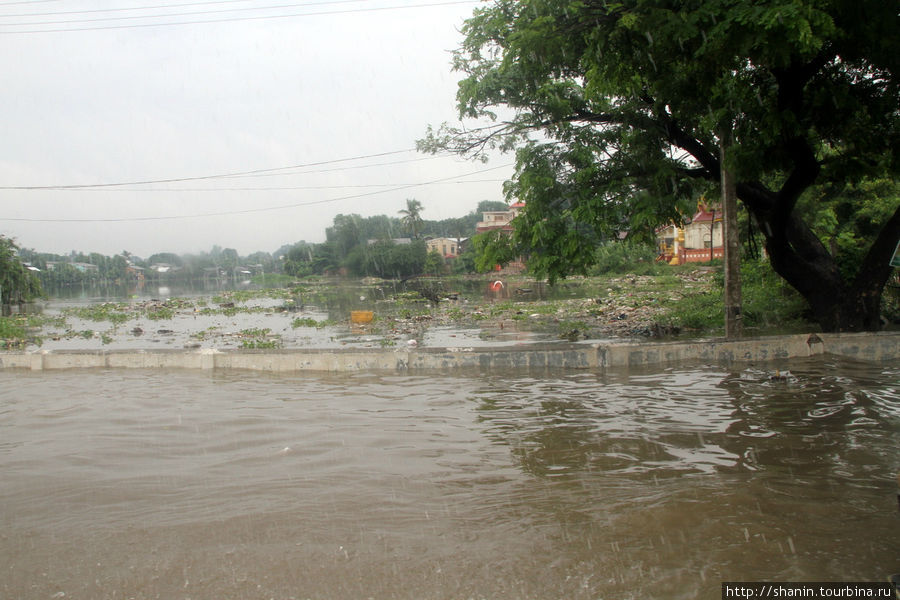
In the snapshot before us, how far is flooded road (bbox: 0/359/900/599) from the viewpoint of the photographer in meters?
3.50

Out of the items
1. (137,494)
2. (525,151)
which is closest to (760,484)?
(137,494)

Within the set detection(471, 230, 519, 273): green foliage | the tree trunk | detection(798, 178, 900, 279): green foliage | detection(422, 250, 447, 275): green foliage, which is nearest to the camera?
the tree trunk

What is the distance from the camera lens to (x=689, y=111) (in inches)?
433

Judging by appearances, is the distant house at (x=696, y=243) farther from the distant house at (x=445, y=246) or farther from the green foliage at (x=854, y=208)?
the distant house at (x=445, y=246)

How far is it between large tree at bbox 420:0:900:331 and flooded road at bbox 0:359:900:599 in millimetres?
3908

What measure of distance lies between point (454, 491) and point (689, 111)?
8.90 m

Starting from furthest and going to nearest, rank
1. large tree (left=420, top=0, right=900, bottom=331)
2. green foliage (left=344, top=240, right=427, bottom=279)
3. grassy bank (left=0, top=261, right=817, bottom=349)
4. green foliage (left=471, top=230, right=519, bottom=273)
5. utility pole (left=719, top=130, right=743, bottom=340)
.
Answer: green foliage (left=344, top=240, right=427, bottom=279)
grassy bank (left=0, top=261, right=817, bottom=349)
green foliage (left=471, top=230, right=519, bottom=273)
utility pole (left=719, top=130, right=743, bottom=340)
large tree (left=420, top=0, right=900, bottom=331)

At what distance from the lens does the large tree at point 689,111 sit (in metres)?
6.88

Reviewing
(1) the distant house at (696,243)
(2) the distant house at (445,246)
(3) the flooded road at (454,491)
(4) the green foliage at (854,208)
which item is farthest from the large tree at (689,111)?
(2) the distant house at (445,246)

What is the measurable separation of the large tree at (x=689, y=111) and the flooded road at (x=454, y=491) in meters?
3.91

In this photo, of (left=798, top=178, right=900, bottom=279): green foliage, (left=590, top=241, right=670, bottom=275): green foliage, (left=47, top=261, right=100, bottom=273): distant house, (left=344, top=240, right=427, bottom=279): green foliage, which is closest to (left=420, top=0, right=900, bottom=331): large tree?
(left=798, top=178, right=900, bottom=279): green foliage

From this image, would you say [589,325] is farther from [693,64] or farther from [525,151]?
[693,64]

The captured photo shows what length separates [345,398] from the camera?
8.22 meters

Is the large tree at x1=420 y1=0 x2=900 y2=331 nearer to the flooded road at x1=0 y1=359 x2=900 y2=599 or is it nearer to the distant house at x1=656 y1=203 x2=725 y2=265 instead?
the flooded road at x1=0 y1=359 x2=900 y2=599
